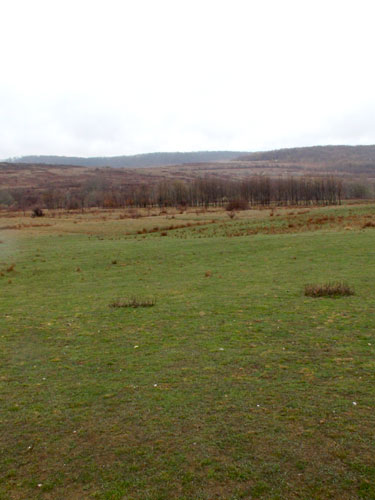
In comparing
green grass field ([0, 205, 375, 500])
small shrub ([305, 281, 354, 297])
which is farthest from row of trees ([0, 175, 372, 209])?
green grass field ([0, 205, 375, 500])

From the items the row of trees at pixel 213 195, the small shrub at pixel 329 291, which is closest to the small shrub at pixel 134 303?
the small shrub at pixel 329 291

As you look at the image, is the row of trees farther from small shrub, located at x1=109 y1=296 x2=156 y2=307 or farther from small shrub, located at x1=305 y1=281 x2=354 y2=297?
small shrub, located at x1=305 y1=281 x2=354 y2=297

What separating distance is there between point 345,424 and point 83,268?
808 inches

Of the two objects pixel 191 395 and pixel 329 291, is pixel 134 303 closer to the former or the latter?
pixel 329 291

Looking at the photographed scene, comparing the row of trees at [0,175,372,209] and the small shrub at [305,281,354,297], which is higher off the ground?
the row of trees at [0,175,372,209]

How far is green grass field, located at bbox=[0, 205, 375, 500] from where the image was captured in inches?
196

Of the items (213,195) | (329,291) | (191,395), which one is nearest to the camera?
(191,395)

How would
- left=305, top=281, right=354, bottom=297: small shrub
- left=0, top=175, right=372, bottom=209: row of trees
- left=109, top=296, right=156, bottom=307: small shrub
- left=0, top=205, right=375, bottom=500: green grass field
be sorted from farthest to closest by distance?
1. left=0, top=175, right=372, bottom=209: row of trees
2. left=109, top=296, right=156, bottom=307: small shrub
3. left=305, top=281, right=354, bottom=297: small shrub
4. left=0, top=205, right=375, bottom=500: green grass field

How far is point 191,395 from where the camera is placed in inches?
281

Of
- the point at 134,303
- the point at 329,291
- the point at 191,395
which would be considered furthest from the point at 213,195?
the point at 191,395

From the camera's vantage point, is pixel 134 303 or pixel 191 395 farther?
pixel 134 303

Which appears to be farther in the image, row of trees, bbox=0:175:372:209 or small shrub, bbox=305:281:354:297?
row of trees, bbox=0:175:372:209

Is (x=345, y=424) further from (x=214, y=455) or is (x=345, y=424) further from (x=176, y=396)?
(x=176, y=396)

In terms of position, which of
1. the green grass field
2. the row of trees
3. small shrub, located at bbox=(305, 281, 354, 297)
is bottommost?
the green grass field
